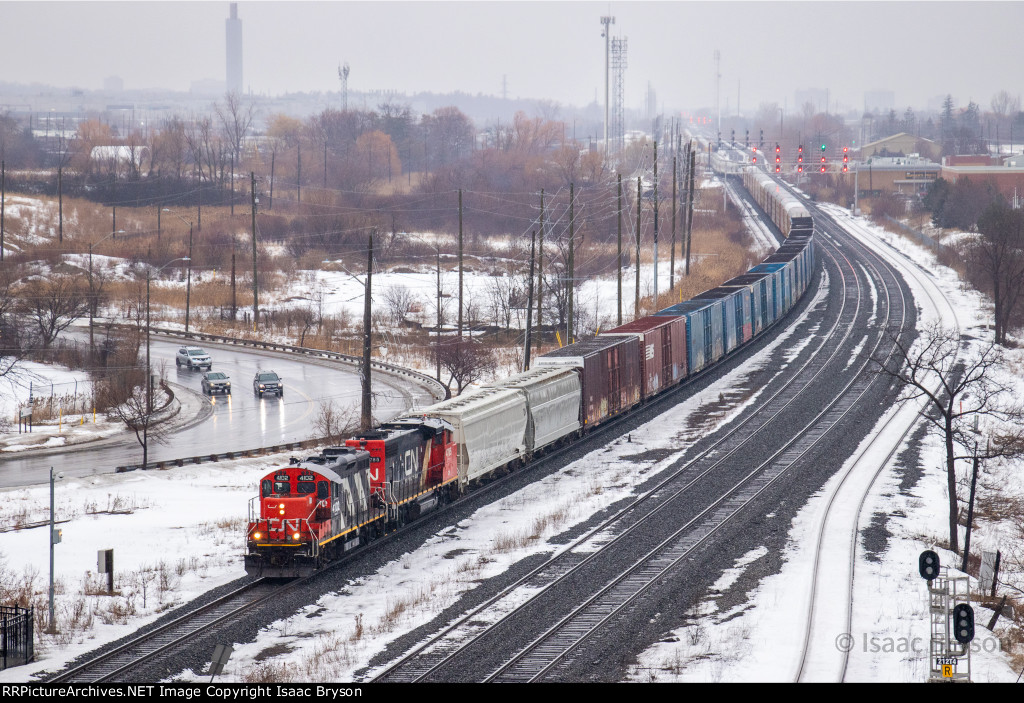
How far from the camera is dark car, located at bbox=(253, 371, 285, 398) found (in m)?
58.9

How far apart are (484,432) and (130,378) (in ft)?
107

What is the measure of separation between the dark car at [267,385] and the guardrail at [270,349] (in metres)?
7.56

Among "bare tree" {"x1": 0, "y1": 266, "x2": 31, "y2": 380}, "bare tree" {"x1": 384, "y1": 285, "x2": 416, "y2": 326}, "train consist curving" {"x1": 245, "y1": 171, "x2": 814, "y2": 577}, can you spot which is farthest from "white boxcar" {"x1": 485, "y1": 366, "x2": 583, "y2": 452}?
"bare tree" {"x1": 384, "y1": 285, "x2": 416, "y2": 326}

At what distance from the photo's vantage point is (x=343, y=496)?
83.9ft

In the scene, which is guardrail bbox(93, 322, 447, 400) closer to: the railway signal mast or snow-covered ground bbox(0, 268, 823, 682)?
→ snow-covered ground bbox(0, 268, 823, 682)

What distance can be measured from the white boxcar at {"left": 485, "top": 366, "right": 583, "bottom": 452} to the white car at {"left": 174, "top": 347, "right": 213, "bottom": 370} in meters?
35.3

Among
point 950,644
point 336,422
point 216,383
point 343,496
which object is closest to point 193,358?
point 216,383

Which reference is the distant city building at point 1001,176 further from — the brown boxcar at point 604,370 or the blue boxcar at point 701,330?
the brown boxcar at point 604,370

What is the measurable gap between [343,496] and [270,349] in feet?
172

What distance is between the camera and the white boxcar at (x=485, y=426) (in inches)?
1243

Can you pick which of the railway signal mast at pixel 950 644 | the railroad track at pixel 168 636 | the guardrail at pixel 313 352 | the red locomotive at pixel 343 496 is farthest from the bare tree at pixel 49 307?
the railway signal mast at pixel 950 644

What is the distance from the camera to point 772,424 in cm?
4303
